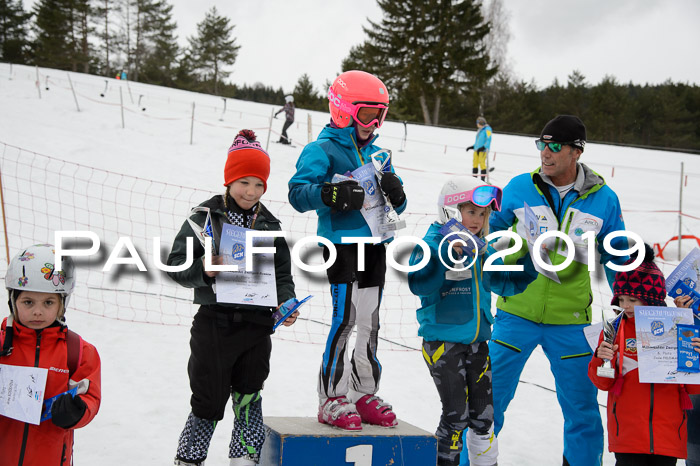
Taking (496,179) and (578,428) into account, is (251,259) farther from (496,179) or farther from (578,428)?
(496,179)

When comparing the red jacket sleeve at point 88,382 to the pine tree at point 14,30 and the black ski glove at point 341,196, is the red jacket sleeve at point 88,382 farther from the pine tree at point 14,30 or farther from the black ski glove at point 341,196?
the pine tree at point 14,30

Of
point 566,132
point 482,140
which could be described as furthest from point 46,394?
point 482,140

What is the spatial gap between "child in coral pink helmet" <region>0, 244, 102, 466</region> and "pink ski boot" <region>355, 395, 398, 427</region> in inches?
53.0

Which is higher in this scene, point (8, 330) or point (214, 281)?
point (214, 281)

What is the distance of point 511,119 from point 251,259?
126 feet

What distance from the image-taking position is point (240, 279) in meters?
2.94

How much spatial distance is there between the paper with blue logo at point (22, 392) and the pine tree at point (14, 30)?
5035 cm

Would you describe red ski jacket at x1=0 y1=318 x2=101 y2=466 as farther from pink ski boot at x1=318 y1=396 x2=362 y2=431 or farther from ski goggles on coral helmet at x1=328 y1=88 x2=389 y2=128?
ski goggles on coral helmet at x1=328 y1=88 x2=389 y2=128

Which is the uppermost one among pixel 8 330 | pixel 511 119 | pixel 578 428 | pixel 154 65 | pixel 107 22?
pixel 107 22

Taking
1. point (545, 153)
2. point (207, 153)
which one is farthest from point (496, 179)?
point (545, 153)

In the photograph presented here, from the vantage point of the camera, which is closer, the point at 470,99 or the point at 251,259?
the point at 251,259

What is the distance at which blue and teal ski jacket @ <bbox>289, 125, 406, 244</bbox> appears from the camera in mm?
3057

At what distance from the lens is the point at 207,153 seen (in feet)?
51.6

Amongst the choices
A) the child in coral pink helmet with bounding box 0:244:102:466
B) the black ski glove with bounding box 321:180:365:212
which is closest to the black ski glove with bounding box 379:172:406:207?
the black ski glove with bounding box 321:180:365:212
